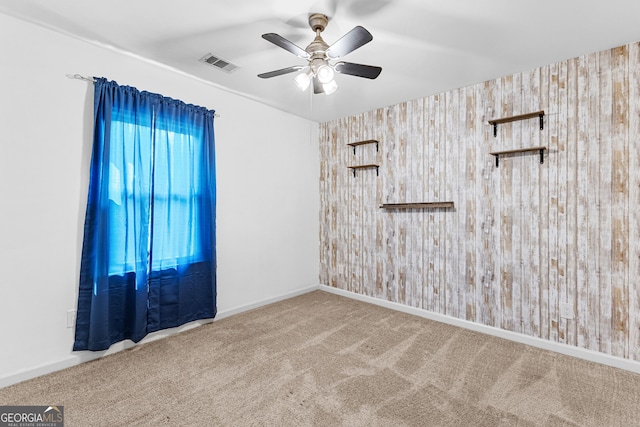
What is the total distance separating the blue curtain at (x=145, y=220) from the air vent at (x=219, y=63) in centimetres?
51

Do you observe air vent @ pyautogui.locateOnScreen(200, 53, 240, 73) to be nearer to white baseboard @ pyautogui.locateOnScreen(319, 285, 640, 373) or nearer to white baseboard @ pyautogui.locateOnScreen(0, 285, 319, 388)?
white baseboard @ pyautogui.locateOnScreen(0, 285, 319, 388)

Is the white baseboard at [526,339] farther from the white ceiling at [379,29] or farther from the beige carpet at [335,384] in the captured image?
the white ceiling at [379,29]

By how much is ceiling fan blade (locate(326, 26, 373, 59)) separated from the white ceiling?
0.30 metres

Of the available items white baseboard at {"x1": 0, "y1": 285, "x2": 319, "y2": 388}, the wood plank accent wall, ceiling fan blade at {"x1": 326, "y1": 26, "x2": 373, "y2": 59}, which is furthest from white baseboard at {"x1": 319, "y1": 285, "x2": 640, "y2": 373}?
ceiling fan blade at {"x1": 326, "y1": 26, "x2": 373, "y2": 59}

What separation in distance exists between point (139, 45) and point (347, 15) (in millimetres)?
1768

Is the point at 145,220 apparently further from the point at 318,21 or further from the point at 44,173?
the point at 318,21

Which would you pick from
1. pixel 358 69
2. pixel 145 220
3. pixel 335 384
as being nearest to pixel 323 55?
pixel 358 69

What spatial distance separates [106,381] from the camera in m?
2.18

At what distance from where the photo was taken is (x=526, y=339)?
2854mm

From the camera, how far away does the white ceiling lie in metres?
2.00

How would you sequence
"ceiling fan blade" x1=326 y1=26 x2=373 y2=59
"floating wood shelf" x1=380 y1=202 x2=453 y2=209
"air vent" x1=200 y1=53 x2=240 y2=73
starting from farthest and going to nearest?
"floating wood shelf" x1=380 y1=202 x2=453 y2=209 < "air vent" x1=200 y1=53 x2=240 y2=73 < "ceiling fan blade" x1=326 y1=26 x2=373 y2=59

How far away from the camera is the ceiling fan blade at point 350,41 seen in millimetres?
1771

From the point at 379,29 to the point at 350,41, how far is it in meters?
0.55

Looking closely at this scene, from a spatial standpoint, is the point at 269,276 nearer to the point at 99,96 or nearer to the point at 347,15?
the point at 99,96
